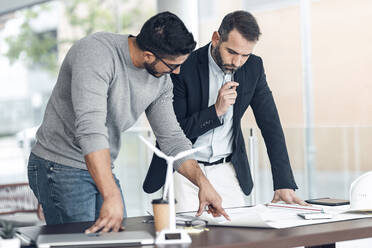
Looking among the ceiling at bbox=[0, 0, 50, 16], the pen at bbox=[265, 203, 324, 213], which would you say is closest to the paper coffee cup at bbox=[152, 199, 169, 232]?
the pen at bbox=[265, 203, 324, 213]

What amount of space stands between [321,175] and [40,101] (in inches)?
245

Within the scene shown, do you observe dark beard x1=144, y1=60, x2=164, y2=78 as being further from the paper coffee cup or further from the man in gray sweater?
the paper coffee cup

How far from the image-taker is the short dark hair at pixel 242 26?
275 centimetres

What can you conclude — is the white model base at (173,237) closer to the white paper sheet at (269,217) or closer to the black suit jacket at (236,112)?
the white paper sheet at (269,217)

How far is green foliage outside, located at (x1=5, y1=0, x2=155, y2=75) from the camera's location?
7.20 meters

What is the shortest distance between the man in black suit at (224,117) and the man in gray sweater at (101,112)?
0.37 metres

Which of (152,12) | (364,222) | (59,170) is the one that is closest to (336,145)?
(364,222)

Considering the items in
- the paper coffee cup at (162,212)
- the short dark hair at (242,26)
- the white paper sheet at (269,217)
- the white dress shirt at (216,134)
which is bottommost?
the white paper sheet at (269,217)

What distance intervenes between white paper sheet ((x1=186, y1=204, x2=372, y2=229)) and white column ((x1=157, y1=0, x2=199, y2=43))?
289cm

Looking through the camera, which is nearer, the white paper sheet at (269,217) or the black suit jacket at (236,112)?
the white paper sheet at (269,217)

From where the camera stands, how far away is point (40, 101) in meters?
9.76

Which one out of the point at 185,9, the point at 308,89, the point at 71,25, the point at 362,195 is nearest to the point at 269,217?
the point at 362,195

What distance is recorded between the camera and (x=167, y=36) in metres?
2.17

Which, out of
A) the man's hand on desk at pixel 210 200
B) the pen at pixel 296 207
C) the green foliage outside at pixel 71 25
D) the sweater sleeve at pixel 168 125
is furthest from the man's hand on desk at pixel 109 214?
the green foliage outside at pixel 71 25
